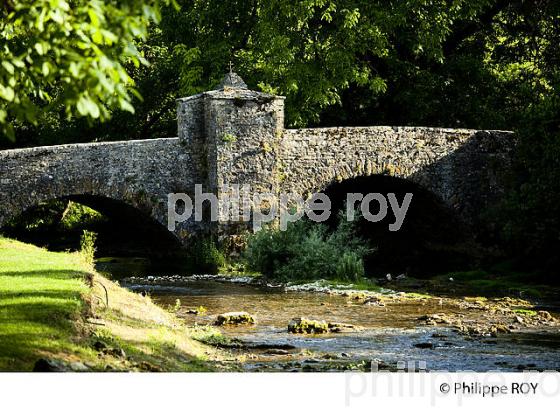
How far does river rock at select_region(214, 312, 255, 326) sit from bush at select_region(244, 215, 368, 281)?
534cm

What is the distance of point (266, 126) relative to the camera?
21.9 metres

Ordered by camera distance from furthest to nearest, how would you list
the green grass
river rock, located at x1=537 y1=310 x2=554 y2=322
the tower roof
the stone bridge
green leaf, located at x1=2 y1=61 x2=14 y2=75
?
the tower roof < the stone bridge < river rock, located at x1=537 y1=310 x2=554 y2=322 < the green grass < green leaf, located at x1=2 y1=61 x2=14 y2=75

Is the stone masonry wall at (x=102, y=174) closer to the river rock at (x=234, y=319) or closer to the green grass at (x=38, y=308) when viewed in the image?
the green grass at (x=38, y=308)

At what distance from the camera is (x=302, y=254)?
19625mm

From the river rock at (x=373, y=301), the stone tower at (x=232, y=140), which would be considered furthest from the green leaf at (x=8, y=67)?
the stone tower at (x=232, y=140)

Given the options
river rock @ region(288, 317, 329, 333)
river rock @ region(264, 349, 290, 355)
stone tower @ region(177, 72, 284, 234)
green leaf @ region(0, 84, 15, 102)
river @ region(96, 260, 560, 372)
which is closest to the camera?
green leaf @ region(0, 84, 15, 102)

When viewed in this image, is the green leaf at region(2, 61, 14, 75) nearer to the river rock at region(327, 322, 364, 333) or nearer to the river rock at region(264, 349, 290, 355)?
the river rock at region(264, 349, 290, 355)

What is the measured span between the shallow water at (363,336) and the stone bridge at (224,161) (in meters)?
3.85

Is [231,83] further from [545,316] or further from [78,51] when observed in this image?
[78,51]

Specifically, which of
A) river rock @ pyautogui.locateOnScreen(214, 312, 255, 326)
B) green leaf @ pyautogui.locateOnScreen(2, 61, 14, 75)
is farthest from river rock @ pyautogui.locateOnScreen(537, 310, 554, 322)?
green leaf @ pyautogui.locateOnScreen(2, 61, 14, 75)

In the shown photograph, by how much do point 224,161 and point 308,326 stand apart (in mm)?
8748

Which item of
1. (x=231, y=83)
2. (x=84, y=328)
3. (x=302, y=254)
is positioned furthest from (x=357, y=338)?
(x=231, y=83)

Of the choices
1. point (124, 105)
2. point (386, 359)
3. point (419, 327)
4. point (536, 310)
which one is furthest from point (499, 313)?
point (124, 105)

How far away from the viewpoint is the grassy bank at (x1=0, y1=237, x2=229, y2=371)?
30.0ft
